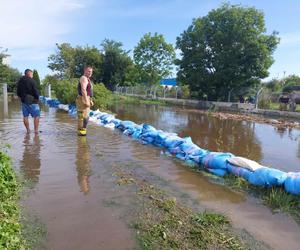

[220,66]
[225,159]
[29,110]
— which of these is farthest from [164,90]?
[225,159]

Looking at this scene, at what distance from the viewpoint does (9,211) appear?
3637 mm

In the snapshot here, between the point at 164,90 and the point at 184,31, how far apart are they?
826cm

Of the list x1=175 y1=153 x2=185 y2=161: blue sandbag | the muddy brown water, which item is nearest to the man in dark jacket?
the muddy brown water

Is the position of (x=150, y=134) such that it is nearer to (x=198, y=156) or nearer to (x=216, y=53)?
(x=198, y=156)

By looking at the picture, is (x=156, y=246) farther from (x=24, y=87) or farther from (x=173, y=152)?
(x=24, y=87)

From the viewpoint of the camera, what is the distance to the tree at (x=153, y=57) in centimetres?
3806

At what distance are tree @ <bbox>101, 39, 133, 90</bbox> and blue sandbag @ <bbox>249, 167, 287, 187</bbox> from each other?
38.4 m

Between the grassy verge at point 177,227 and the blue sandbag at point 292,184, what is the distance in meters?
1.38

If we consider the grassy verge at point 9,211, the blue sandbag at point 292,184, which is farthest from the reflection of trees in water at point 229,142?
the grassy verge at point 9,211

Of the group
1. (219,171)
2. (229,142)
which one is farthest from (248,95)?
(219,171)

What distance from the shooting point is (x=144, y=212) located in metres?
3.99

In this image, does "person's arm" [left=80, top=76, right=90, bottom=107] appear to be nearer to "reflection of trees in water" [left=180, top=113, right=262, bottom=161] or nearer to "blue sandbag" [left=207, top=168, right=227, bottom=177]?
"reflection of trees in water" [left=180, top=113, right=262, bottom=161]

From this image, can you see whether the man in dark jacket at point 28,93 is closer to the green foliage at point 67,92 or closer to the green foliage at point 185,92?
the green foliage at point 67,92

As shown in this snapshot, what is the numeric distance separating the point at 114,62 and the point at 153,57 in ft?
20.4
